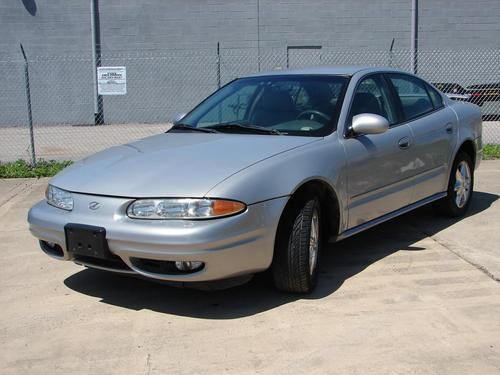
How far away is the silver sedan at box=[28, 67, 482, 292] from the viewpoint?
11.6ft

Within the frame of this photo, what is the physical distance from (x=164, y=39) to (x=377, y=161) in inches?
639

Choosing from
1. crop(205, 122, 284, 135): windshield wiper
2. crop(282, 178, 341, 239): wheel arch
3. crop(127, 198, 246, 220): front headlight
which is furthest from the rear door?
crop(127, 198, 246, 220): front headlight

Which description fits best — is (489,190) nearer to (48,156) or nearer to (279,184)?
(279,184)

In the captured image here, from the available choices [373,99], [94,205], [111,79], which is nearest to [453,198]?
[373,99]

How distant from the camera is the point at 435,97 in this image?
19.4 ft

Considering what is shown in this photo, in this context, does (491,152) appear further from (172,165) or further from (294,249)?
(172,165)

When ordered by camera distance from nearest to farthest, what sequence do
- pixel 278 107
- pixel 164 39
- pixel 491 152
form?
pixel 278 107 → pixel 491 152 → pixel 164 39

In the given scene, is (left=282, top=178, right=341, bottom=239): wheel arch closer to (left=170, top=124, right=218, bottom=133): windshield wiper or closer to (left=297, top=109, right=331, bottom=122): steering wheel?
(left=297, top=109, right=331, bottom=122): steering wheel

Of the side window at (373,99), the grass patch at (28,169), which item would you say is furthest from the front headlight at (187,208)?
the grass patch at (28,169)

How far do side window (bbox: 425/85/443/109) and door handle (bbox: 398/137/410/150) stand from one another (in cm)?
94

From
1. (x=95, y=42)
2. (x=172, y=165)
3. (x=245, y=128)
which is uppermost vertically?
(x=95, y=42)

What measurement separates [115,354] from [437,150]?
3485 millimetres

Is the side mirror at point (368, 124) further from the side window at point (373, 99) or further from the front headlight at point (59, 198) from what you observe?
the front headlight at point (59, 198)

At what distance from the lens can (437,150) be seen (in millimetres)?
5512
